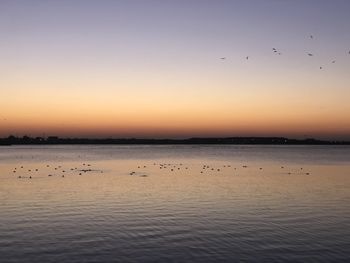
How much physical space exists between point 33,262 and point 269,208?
61.5 ft

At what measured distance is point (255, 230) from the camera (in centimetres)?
2400

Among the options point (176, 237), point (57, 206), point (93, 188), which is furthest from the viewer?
point (93, 188)

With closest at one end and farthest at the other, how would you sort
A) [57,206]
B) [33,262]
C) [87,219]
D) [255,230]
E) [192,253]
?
[33,262]
[192,253]
[255,230]
[87,219]
[57,206]

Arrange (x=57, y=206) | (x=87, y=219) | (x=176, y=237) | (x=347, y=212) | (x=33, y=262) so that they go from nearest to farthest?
(x=33, y=262) < (x=176, y=237) < (x=87, y=219) < (x=347, y=212) < (x=57, y=206)

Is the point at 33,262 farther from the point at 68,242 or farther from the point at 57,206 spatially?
the point at 57,206

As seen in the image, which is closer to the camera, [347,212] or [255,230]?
[255,230]

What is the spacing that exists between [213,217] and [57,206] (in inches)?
475

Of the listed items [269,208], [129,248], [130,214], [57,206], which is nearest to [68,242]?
[129,248]

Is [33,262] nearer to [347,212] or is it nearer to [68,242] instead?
[68,242]

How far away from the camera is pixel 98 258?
60.2 ft

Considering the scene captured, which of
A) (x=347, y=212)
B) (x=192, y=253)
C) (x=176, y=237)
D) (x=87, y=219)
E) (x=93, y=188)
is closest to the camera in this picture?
(x=192, y=253)

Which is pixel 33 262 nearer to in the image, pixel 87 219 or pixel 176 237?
Answer: pixel 176 237

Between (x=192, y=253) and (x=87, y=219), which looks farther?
(x=87, y=219)

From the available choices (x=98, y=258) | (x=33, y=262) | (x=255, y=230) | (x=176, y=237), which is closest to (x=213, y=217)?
(x=255, y=230)
